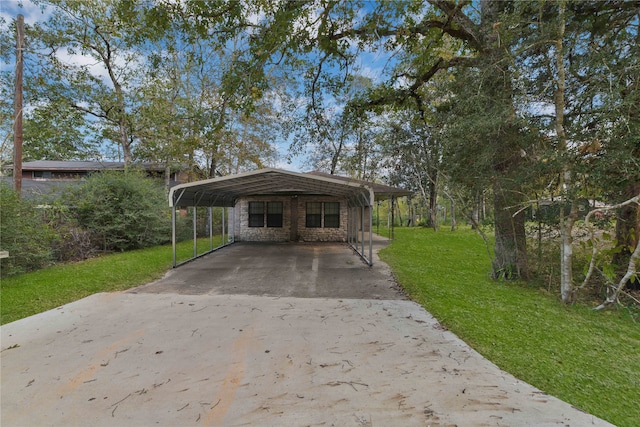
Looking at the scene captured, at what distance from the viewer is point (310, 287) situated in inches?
240

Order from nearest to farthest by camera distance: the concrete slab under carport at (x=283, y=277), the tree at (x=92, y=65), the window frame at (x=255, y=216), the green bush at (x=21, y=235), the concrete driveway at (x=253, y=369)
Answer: the concrete driveway at (x=253, y=369) → the concrete slab under carport at (x=283, y=277) → the green bush at (x=21, y=235) → the tree at (x=92, y=65) → the window frame at (x=255, y=216)

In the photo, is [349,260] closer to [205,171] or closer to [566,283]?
[566,283]

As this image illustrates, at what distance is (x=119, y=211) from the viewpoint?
34.4 ft

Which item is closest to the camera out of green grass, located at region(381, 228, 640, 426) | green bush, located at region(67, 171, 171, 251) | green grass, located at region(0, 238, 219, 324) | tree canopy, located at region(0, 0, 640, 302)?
green grass, located at region(381, 228, 640, 426)

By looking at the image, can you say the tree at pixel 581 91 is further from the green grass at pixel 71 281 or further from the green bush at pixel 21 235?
the green bush at pixel 21 235

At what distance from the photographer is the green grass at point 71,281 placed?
187 inches

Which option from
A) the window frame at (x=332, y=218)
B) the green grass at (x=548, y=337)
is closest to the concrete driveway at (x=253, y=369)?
the green grass at (x=548, y=337)

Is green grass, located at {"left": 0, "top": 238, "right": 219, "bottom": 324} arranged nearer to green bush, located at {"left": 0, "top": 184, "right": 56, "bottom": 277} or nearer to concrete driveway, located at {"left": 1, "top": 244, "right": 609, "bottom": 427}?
green bush, located at {"left": 0, "top": 184, "right": 56, "bottom": 277}

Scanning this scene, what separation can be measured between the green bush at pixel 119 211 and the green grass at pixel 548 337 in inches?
386

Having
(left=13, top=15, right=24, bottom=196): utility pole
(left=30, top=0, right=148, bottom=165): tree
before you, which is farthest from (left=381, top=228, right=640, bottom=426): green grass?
(left=30, top=0, right=148, bottom=165): tree

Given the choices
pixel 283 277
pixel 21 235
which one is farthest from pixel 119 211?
pixel 283 277

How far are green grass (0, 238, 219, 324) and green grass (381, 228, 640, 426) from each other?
6155 millimetres

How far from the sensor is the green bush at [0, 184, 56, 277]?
21.0 ft

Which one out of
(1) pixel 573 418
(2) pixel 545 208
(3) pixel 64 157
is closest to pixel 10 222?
(1) pixel 573 418
